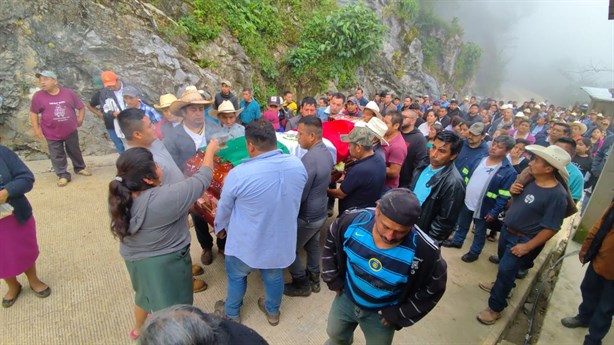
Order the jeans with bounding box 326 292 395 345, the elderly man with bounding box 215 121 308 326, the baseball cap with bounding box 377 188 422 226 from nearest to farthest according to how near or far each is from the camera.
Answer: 1. the baseball cap with bounding box 377 188 422 226
2. the jeans with bounding box 326 292 395 345
3. the elderly man with bounding box 215 121 308 326

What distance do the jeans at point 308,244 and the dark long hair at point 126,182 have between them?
1.67m

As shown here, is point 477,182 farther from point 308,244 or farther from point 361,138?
point 308,244

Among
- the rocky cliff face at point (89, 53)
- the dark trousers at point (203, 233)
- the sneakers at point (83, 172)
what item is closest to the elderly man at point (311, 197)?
the dark trousers at point (203, 233)

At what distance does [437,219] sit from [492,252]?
8.56ft

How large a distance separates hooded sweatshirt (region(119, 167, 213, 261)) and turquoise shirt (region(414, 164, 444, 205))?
2.05 meters

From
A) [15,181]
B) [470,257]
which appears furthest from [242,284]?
[470,257]

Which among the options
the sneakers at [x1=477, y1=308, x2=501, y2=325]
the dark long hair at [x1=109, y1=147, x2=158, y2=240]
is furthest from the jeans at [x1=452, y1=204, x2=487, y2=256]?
the dark long hair at [x1=109, y1=147, x2=158, y2=240]

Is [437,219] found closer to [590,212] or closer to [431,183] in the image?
[431,183]

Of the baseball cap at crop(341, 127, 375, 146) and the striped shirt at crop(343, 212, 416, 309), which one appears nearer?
the striped shirt at crop(343, 212, 416, 309)

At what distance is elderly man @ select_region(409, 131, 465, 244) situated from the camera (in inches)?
113

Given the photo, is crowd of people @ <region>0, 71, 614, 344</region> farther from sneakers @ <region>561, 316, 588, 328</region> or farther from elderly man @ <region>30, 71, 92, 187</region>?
elderly man @ <region>30, 71, 92, 187</region>

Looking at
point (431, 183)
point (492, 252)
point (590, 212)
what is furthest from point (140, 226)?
point (590, 212)

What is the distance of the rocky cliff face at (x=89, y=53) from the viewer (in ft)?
19.4

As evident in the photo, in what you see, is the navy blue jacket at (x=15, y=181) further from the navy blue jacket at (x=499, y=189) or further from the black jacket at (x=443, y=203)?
the navy blue jacket at (x=499, y=189)
